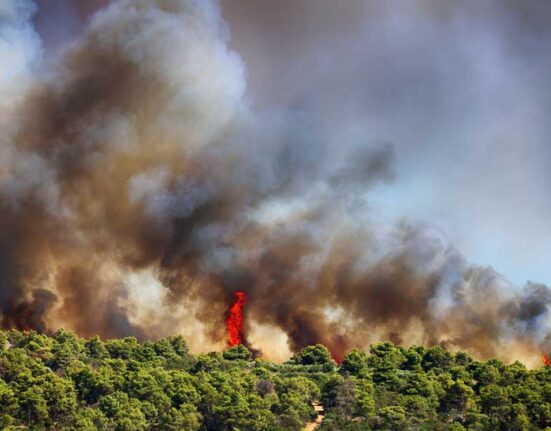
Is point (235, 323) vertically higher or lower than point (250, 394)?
higher

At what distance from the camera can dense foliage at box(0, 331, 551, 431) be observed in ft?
202

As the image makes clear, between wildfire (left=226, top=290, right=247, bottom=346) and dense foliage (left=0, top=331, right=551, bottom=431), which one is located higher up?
wildfire (left=226, top=290, right=247, bottom=346)

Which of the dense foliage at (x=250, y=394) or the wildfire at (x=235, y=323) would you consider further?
the wildfire at (x=235, y=323)

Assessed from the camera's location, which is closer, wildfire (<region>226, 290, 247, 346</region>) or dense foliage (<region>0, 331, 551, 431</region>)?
dense foliage (<region>0, 331, 551, 431</region>)

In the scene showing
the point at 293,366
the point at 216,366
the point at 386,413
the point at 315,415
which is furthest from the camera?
the point at 293,366

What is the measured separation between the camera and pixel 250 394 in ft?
213

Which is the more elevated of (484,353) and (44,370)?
(484,353)

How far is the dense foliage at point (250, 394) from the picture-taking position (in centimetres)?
6144

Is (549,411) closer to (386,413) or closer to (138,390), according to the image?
(386,413)

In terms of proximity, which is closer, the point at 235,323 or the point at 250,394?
the point at 250,394

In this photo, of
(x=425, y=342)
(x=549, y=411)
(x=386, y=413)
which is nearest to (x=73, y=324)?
(x=425, y=342)

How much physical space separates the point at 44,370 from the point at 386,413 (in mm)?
28883

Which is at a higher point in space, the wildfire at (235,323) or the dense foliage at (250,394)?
the wildfire at (235,323)

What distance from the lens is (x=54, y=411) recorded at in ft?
203
